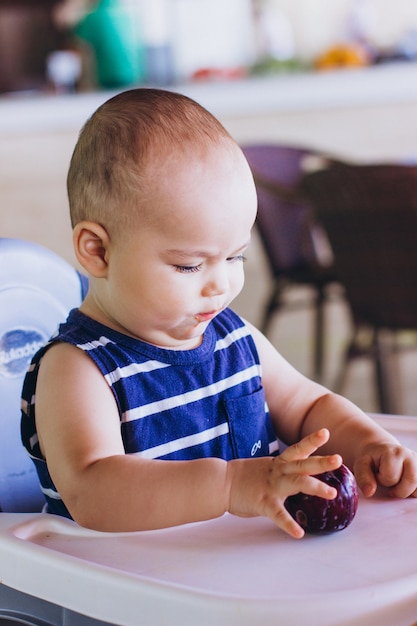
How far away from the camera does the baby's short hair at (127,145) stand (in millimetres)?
877

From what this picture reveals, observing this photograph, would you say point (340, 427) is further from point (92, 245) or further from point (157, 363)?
point (92, 245)

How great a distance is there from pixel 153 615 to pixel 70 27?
404 centimetres

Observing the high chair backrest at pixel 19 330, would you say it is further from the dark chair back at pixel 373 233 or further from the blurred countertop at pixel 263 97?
the blurred countertop at pixel 263 97

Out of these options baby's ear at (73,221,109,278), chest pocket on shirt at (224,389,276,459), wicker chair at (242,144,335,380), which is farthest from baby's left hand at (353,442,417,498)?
wicker chair at (242,144,335,380)

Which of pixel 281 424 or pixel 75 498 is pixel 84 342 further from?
pixel 281 424

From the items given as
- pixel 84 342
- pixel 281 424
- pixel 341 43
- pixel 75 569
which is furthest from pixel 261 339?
pixel 341 43

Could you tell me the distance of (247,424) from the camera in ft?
3.32

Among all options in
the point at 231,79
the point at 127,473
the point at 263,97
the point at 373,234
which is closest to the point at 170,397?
the point at 127,473

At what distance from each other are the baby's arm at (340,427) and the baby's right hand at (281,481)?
0.14 metres

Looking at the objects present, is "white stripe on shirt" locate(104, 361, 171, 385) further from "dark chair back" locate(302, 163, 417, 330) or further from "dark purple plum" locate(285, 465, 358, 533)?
"dark chair back" locate(302, 163, 417, 330)

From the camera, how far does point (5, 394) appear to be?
3.50ft

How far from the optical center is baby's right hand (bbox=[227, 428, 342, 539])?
30.7 inches

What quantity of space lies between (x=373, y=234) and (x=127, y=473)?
1.57m

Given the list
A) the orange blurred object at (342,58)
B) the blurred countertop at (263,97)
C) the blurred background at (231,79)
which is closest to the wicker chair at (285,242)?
the blurred background at (231,79)
